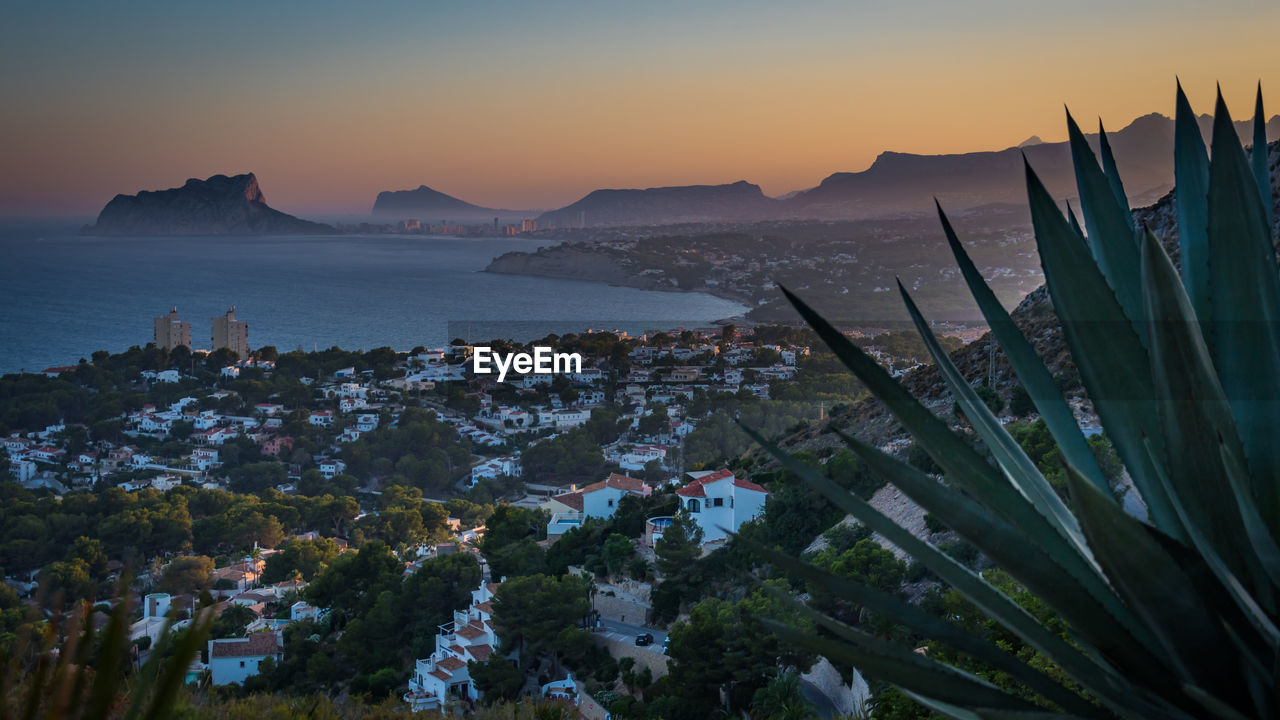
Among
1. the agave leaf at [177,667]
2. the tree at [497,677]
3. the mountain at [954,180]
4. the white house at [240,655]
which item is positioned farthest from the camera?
the mountain at [954,180]

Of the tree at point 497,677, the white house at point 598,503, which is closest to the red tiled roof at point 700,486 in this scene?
the white house at point 598,503

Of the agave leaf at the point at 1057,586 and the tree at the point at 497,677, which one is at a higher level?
the agave leaf at the point at 1057,586

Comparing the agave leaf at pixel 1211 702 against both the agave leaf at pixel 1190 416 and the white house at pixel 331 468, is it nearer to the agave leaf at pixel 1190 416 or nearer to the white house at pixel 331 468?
the agave leaf at pixel 1190 416

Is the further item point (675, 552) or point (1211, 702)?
point (675, 552)

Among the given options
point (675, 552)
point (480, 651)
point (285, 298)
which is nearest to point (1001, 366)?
point (675, 552)

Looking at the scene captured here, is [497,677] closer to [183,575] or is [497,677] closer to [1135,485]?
[183,575]

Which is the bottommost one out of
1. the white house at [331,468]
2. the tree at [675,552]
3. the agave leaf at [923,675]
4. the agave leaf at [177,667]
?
the white house at [331,468]

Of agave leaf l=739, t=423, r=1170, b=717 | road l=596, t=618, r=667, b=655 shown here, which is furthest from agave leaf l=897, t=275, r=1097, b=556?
road l=596, t=618, r=667, b=655
